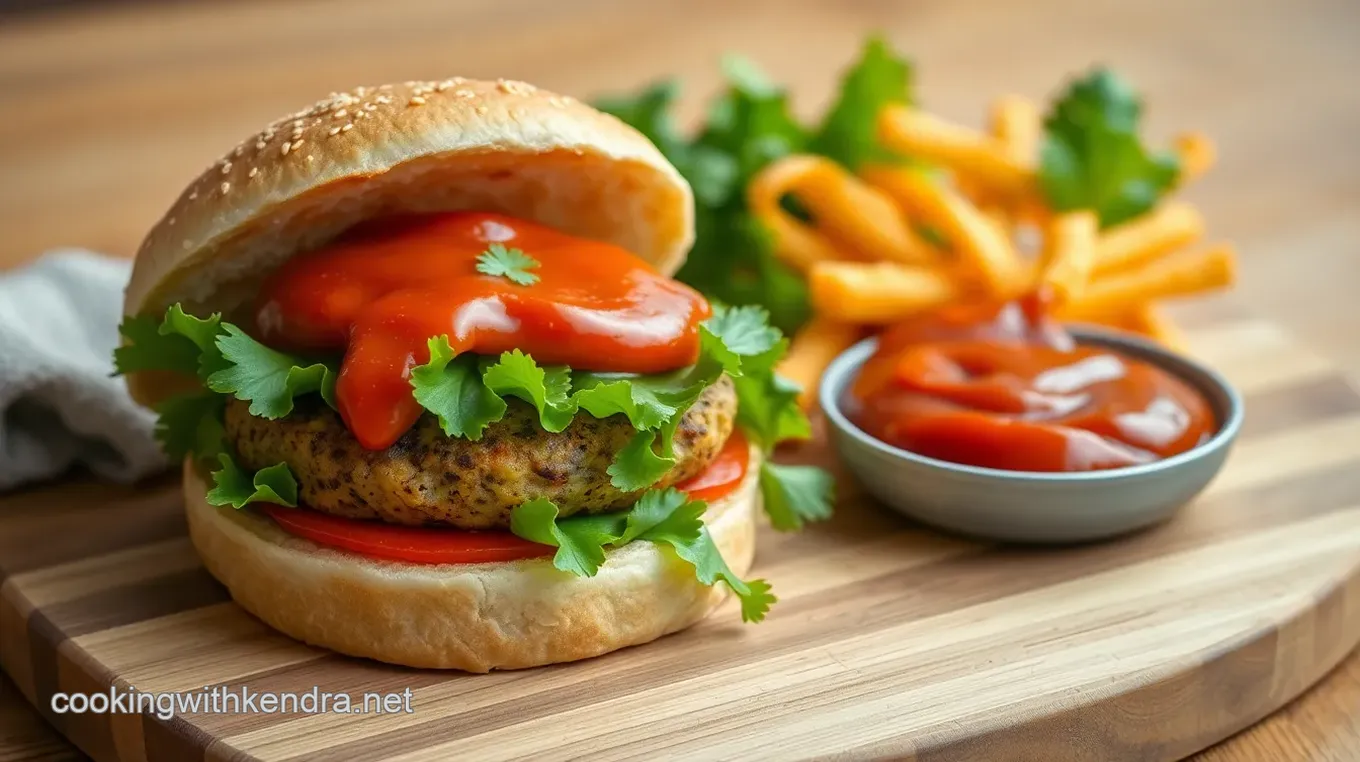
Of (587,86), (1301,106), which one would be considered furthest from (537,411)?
(1301,106)

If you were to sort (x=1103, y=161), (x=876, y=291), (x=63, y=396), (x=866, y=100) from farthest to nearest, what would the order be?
(x=866, y=100), (x=1103, y=161), (x=876, y=291), (x=63, y=396)

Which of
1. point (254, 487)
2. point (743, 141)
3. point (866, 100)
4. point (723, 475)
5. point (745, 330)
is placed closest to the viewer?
point (254, 487)

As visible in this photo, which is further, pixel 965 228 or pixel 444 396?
pixel 965 228

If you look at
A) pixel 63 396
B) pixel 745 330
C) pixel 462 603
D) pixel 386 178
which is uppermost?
pixel 386 178

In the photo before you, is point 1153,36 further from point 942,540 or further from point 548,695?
point 548,695

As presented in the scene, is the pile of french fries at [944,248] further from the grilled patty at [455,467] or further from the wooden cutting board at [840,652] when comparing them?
the grilled patty at [455,467]

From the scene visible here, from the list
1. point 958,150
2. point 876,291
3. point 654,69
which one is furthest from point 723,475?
point 654,69

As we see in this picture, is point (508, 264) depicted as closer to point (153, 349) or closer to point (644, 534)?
point (644, 534)
